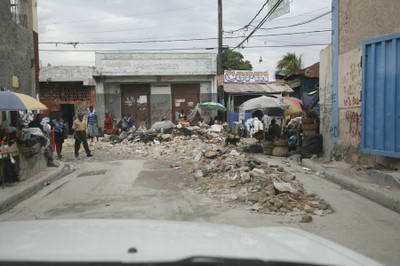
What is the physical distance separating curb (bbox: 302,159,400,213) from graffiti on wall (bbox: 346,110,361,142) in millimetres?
1234

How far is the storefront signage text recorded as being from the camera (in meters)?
32.7

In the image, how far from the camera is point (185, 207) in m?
8.25

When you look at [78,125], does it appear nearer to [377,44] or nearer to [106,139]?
[106,139]

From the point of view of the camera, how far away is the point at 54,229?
88.7 inches

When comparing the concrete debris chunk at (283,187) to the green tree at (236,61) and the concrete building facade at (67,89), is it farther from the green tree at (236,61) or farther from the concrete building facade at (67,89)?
the green tree at (236,61)

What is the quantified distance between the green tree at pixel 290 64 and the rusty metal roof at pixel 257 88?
496cm

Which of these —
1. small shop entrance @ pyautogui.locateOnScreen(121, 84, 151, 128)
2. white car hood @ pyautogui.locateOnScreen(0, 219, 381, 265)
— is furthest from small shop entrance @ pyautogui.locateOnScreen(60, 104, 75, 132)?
white car hood @ pyautogui.locateOnScreen(0, 219, 381, 265)

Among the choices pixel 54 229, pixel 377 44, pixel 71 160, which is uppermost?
pixel 377 44

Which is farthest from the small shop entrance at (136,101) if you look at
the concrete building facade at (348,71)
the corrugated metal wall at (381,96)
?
the corrugated metal wall at (381,96)

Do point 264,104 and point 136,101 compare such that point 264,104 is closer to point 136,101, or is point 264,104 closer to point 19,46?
point 19,46

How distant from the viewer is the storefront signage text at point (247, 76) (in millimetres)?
32719

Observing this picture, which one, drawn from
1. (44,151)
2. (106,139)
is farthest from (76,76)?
(44,151)

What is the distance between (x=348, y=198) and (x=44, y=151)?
363 inches

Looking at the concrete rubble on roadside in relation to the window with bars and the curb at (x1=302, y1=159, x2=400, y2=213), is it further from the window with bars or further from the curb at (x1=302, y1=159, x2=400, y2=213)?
the window with bars
